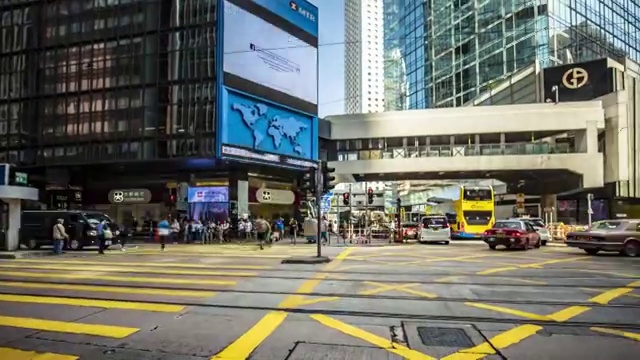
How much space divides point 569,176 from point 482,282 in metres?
36.0

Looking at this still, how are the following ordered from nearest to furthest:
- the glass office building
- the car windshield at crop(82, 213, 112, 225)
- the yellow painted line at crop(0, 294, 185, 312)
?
the yellow painted line at crop(0, 294, 185, 312), the car windshield at crop(82, 213, 112, 225), the glass office building

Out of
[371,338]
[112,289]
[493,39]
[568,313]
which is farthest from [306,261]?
[493,39]

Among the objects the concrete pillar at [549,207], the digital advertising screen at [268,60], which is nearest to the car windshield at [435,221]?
the digital advertising screen at [268,60]

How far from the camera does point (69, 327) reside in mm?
7582

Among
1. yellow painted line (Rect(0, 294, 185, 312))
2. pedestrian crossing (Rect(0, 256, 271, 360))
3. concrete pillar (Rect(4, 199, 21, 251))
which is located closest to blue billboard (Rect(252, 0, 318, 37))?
concrete pillar (Rect(4, 199, 21, 251))

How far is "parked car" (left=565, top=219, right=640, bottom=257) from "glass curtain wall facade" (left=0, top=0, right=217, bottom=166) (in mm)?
20585

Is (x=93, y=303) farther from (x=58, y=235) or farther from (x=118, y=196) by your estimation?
(x=118, y=196)

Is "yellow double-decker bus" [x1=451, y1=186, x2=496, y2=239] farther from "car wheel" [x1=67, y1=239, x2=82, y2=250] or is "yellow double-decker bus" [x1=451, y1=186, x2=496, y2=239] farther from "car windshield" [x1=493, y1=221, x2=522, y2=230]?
"car wheel" [x1=67, y1=239, x2=82, y2=250]

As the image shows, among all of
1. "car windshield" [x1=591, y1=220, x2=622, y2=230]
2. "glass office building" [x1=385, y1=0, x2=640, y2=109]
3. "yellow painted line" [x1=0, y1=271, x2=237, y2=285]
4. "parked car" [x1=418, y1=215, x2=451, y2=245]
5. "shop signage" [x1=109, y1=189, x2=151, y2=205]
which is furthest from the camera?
"glass office building" [x1=385, y1=0, x2=640, y2=109]

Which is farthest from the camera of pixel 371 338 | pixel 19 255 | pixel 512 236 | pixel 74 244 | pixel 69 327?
pixel 74 244

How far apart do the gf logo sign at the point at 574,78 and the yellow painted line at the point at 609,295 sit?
45266 millimetres

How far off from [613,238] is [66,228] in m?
23.3

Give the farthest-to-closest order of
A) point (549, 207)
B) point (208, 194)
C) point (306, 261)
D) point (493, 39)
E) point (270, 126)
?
point (493, 39) < point (549, 207) < point (270, 126) < point (208, 194) < point (306, 261)

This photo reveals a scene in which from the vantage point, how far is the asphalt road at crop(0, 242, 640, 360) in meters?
6.43
